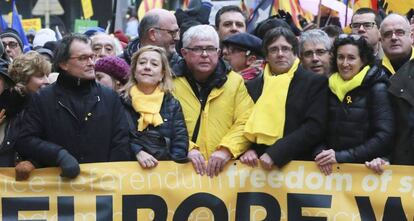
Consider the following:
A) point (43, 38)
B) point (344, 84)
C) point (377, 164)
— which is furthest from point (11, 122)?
point (43, 38)

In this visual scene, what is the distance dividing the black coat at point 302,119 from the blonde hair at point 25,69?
5.92ft

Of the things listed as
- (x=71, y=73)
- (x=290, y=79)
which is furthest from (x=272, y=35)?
(x=71, y=73)

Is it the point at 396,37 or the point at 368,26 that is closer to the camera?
the point at 396,37

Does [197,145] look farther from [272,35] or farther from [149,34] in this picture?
[149,34]

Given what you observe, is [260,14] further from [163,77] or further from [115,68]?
[163,77]

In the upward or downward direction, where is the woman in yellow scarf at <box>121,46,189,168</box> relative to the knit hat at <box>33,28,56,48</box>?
downward

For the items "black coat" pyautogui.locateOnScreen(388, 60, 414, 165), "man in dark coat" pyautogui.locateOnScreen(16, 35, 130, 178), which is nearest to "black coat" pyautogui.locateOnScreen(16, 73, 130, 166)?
"man in dark coat" pyautogui.locateOnScreen(16, 35, 130, 178)

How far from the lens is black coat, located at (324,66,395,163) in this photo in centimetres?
580

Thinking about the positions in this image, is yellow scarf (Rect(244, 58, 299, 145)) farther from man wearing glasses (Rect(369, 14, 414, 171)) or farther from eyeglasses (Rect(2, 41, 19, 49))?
eyeglasses (Rect(2, 41, 19, 49))

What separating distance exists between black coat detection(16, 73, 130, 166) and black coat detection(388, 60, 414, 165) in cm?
187

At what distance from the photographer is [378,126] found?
579cm

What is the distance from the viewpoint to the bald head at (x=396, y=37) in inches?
265

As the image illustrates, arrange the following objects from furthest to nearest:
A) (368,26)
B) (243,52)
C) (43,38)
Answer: (43,38)
(368,26)
(243,52)

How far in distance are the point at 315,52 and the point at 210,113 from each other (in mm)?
1232
